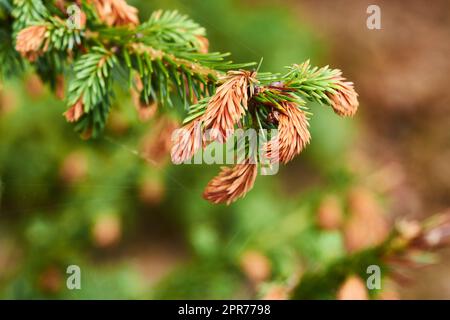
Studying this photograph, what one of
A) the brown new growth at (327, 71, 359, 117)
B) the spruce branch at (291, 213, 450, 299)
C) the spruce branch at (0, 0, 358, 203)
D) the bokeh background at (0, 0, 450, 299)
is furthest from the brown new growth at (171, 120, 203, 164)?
the spruce branch at (291, 213, 450, 299)

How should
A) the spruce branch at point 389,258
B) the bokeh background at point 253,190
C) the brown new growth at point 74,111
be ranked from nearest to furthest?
the brown new growth at point 74,111 → the spruce branch at point 389,258 → the bokeh background at point 253,190

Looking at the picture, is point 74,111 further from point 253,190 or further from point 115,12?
point 253,190

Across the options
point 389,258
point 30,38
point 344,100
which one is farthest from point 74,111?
point 389,258

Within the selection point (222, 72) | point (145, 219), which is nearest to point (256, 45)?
point (145, 219)

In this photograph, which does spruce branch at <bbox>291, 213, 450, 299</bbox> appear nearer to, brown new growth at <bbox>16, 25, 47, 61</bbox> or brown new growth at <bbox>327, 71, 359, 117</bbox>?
brown new growth at <bbox>327, 71, 359, 117</bbox>

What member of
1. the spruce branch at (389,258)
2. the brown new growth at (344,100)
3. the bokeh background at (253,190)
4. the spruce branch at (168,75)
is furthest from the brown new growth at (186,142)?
the spruce branch at (389,258)

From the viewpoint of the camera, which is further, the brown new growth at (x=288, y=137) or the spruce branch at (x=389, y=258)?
the spruce branch at (x=389, y=258)

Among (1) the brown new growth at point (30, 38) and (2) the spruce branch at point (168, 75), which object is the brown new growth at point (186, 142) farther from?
(1) the brown new growth at point (30, 38)
